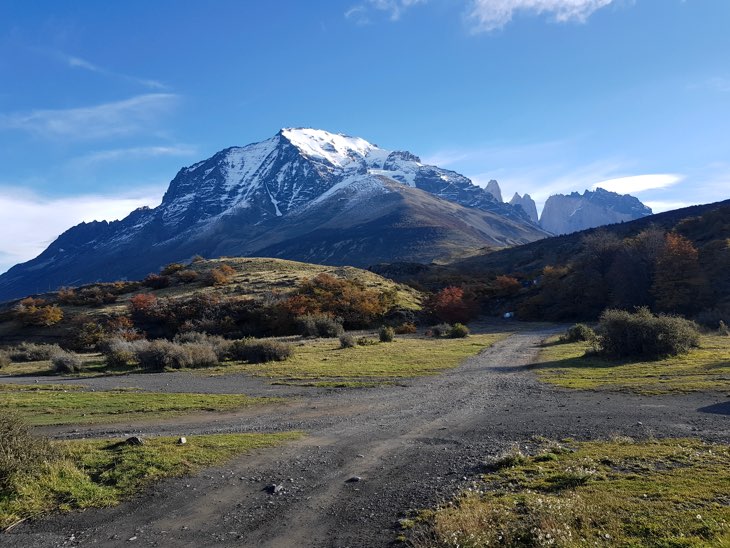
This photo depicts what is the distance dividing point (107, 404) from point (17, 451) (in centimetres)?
873

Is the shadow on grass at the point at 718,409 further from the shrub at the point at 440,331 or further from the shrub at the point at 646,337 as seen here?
the shrub at the point at 440,331

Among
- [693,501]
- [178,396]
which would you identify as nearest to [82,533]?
[693,501]

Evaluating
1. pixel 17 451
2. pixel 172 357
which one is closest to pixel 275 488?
pixel 17 451

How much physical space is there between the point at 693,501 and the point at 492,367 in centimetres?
1731

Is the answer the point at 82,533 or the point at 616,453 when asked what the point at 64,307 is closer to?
the point at 82,533

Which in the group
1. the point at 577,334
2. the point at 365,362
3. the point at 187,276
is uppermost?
the point at 187,276

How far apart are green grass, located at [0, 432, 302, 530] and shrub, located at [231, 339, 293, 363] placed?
16.0 m

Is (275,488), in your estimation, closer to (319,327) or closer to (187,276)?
(319,327)

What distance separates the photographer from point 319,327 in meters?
43.1

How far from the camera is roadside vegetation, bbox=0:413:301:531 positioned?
25.6ft

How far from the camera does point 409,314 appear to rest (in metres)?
55.6

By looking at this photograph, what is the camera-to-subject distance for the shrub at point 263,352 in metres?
27.7

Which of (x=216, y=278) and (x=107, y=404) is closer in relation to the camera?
(x=107, y=404)

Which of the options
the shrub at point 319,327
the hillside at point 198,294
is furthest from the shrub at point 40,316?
the shrub at point 319,327
